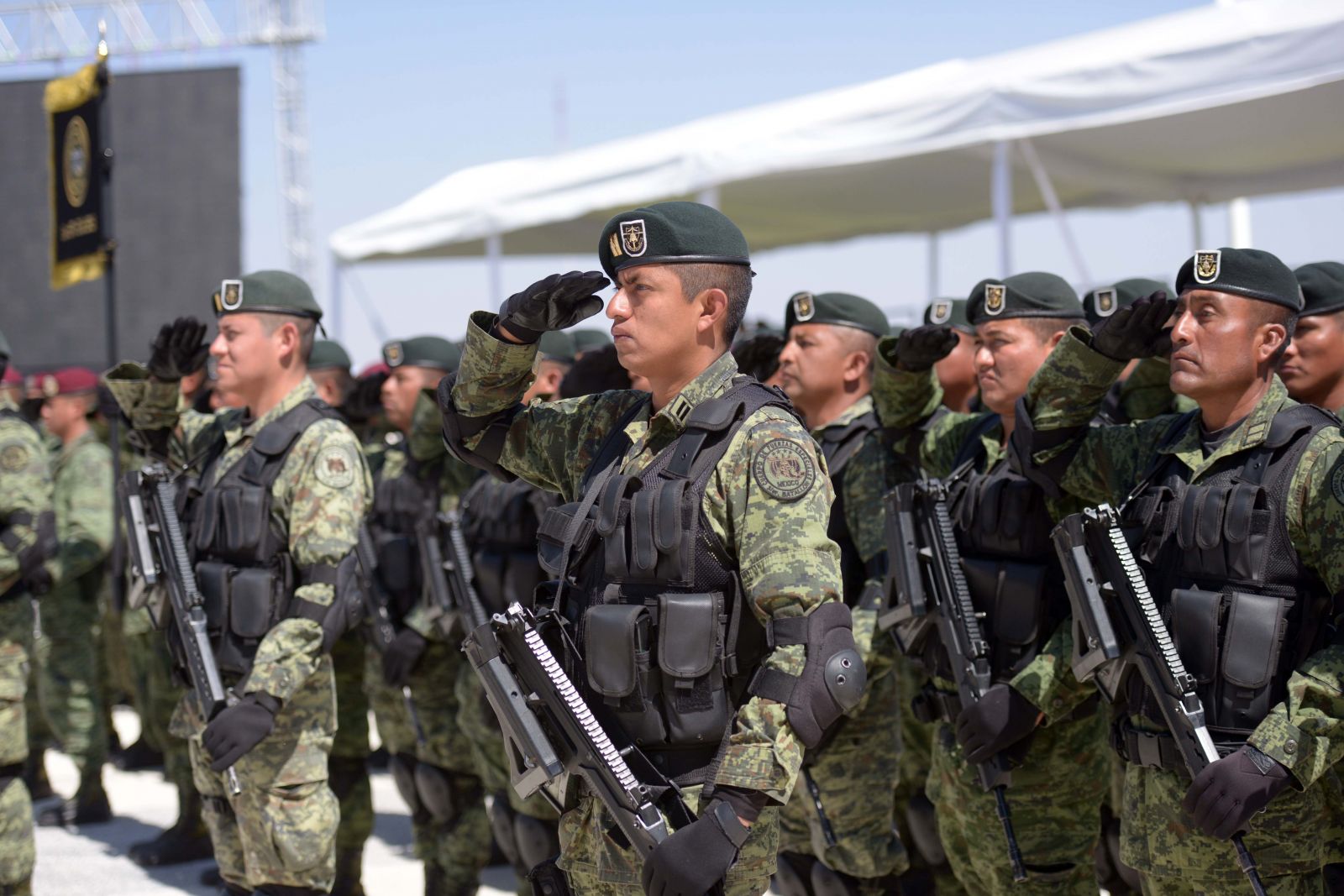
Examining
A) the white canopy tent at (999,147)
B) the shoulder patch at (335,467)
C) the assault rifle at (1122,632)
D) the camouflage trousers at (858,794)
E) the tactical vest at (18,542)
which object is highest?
the white canopy tent at (999,147)

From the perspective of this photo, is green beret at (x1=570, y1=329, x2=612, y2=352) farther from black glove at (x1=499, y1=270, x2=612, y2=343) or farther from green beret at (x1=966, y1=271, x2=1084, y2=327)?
black glove at (x1=499, y1=270, x2=612, y2=343)

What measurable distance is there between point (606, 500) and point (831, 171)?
20.2 feet

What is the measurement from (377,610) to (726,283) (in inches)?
131

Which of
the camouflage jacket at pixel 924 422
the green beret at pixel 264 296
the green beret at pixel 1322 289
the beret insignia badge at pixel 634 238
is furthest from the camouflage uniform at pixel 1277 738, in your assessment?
the green beret at pixel 264 296

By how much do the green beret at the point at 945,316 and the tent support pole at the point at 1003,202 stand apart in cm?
172

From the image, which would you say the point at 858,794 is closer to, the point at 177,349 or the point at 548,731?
the point at 548,731

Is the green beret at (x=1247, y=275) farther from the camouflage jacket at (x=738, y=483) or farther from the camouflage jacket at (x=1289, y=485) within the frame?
the camouflage jacket at (x=738, y=483)

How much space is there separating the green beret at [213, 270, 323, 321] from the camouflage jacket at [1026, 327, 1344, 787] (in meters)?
2.36

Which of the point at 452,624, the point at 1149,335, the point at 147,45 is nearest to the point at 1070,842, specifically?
the point at 1149,335

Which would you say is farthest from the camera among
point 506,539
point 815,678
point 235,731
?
point 506,539

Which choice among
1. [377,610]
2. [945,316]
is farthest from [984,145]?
[377,610]

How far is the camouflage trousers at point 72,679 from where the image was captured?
710 cm

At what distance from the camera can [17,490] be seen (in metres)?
5.52

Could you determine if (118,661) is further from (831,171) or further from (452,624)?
(831,171)
